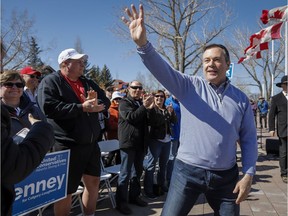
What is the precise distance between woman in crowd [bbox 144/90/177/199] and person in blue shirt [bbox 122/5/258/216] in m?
2.28

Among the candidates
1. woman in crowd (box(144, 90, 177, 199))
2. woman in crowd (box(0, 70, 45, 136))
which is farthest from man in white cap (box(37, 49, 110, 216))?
woman in crowd (box(144, 90, 177, 199))

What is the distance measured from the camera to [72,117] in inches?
126

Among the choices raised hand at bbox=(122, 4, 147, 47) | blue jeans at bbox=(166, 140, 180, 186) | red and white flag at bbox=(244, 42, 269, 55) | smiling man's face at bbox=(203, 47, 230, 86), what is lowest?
blue jeans at bbox=(166, 140, 180, 186)

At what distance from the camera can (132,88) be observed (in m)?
4.69

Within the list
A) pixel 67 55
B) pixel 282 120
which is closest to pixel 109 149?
pixel 67 55

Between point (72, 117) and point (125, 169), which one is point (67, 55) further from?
point (125, 169)

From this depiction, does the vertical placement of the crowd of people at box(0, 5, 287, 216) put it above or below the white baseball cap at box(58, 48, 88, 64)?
below

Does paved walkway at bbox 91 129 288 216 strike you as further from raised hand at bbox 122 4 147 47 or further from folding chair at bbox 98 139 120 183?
raised hand at bbox 122 4 147 47

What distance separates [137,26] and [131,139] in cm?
250

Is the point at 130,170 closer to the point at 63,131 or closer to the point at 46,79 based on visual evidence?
the point at 63,131

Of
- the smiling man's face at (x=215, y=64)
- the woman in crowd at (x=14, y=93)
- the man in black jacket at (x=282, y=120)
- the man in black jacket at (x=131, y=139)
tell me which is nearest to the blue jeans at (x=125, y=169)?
the man in black jacket at (x=131, y=139)

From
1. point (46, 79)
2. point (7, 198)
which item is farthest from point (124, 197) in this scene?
point (7, 198)

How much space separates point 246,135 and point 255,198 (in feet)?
10.6

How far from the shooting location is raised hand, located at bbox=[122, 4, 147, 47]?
213 cm
